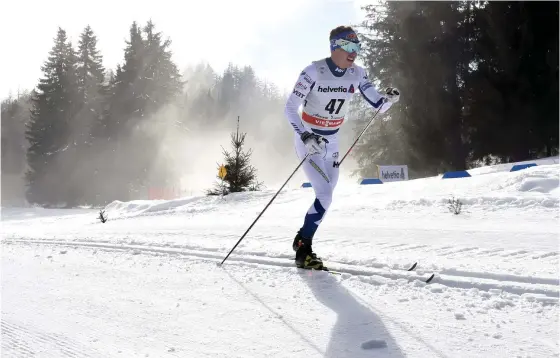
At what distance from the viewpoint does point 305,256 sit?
370 cm

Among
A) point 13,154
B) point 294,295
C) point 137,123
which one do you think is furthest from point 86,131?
point 294,295

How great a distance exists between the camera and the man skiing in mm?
3986

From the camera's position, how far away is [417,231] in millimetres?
5277

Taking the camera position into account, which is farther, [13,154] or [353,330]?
[13,154]

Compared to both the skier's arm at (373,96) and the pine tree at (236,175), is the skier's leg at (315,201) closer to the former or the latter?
the skier's arm at (373,96)

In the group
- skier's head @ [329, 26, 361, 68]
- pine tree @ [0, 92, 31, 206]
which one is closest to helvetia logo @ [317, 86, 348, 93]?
skier's head @ [329, 26, 361, 68]

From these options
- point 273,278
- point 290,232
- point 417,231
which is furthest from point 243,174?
point 273,278

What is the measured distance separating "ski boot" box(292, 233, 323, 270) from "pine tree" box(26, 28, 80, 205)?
127 ft

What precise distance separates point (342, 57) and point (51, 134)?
132 ft

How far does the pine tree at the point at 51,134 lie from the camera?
3738cm

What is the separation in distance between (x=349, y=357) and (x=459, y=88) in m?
20.3

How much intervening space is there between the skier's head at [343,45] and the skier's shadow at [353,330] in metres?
2.29

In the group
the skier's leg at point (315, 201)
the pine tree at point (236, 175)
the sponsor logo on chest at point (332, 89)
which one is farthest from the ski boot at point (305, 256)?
the pine tree at point (236, 175)

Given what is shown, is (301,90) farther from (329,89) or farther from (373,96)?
(373,96)
